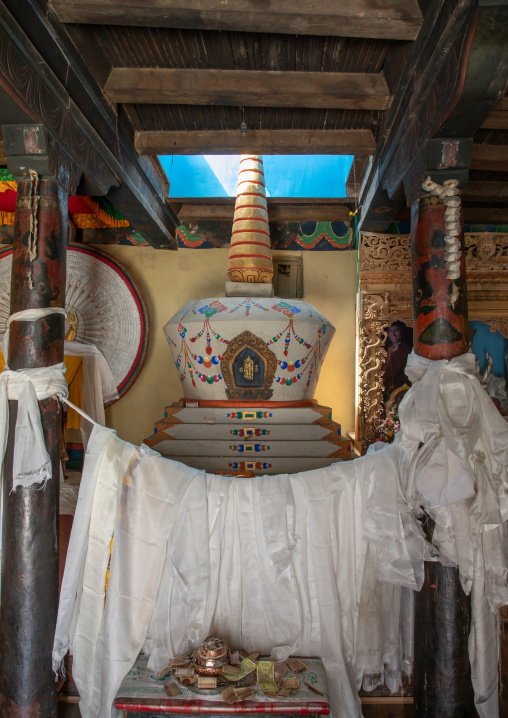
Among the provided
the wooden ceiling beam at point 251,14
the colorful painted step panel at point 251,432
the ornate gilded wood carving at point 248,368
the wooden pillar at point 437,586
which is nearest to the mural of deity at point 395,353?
the colorful painted step panel at point 251,432

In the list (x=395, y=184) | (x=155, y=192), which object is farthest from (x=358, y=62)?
(x=155, y=192)

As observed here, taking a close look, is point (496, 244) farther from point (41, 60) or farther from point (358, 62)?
point (41, 60)

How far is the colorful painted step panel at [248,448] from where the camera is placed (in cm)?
342

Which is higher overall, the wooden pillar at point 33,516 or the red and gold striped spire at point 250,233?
the red and gold striped spire at point 250,233

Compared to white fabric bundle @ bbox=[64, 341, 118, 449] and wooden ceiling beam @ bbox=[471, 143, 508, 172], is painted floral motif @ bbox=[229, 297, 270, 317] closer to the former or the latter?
white fabric bundle @ bbox=[64, 341, 118, 449]

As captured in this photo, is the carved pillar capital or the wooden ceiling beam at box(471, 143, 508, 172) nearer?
the carved pillar capital

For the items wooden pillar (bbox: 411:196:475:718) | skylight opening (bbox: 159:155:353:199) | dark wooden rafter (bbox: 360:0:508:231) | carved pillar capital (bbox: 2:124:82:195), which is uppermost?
skylight opening (bbox: 159:155:353:199)

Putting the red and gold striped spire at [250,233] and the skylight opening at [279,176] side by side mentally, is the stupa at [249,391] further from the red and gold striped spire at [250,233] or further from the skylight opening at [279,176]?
the skylight opening at [279,176]

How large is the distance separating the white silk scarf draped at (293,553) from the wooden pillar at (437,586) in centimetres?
8

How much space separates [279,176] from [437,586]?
3990 millimetres

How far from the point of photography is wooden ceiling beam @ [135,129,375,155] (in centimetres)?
357

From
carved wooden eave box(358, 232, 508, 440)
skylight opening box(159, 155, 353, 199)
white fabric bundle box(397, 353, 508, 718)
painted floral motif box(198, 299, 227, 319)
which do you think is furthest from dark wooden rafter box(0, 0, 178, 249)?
white fabric bundle box(397, 353, 508, 718)

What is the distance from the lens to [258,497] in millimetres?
2758

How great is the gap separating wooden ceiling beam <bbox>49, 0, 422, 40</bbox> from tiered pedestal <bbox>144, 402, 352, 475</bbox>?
2.18 metres
